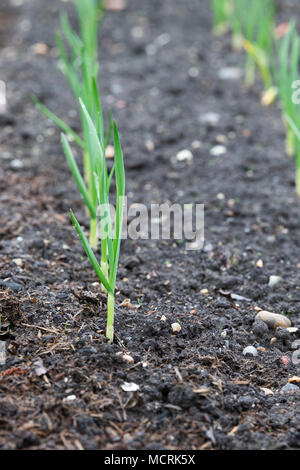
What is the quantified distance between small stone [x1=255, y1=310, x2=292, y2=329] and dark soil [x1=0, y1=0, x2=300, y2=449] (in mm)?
39

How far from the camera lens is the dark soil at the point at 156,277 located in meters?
1.26

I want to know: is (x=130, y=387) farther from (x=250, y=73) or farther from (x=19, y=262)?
(x=250, y=73)

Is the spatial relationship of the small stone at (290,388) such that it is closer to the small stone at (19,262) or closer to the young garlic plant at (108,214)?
the young garlic plant at (108,214)

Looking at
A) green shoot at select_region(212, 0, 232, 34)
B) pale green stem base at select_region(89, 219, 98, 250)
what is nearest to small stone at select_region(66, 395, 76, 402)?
pale green stem base at select_region(89, 219, 98, 250)

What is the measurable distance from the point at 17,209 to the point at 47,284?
1.73 feet

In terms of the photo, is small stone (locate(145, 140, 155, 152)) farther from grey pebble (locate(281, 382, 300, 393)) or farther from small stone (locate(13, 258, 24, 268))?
grey pebble (locate(281, 382, 300, 393))

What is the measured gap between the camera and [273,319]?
1.64 meters

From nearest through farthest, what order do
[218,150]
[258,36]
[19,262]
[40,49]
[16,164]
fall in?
[19,262] < [16,164] < [218,150] < [258,36] < [40,49]

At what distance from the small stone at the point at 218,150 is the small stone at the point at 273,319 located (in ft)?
3.69

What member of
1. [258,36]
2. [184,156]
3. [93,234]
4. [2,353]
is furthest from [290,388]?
[258,36]

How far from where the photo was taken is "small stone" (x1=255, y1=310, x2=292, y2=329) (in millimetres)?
1633

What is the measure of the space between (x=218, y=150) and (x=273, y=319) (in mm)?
1179

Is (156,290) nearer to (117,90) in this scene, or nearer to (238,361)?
(238,361)

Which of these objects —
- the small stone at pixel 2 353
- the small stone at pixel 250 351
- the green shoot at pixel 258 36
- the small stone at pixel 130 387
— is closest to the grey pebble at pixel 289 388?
the small stone at pixel 250 351
